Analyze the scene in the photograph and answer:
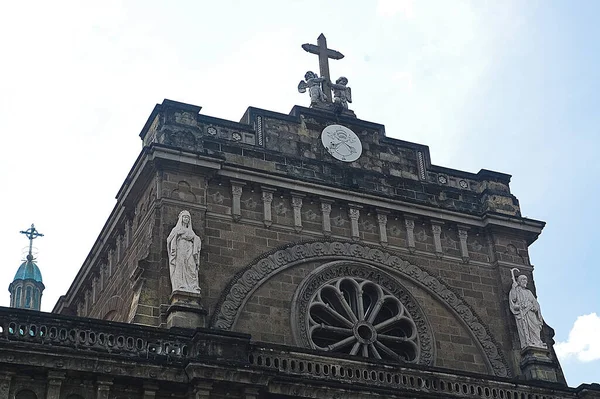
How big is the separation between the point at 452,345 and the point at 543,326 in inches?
102

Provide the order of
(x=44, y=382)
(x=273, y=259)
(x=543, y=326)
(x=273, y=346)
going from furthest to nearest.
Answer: (x=543, y=326)
(x=273, y=259)
(x=273, y=346)
(x=44, y=382)

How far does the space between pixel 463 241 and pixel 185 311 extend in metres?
8.04

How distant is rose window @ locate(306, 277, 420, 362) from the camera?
936 inches

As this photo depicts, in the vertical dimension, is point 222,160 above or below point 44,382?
above

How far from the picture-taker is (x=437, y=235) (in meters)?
26.2

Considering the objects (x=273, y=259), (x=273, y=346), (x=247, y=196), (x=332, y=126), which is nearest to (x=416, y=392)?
(x=273, y=346)

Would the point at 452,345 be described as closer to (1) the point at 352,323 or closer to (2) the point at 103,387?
(1) the point at 352,323

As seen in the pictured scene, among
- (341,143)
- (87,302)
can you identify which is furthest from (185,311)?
(87,302)

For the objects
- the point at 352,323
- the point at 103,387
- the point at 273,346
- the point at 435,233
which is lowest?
the point at 103,387

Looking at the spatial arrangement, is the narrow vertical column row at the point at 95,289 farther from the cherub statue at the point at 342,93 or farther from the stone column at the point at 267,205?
the cherub statue at the point at 342,93

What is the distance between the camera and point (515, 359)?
25.0m

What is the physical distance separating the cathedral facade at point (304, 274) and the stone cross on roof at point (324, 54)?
0.34m

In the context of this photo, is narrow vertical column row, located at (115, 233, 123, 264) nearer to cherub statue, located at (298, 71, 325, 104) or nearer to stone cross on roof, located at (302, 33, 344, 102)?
cherub statue, located at (298, 71, 325, 104)

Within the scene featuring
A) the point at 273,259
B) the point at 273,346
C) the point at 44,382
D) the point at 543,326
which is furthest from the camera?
the point at 543,326
